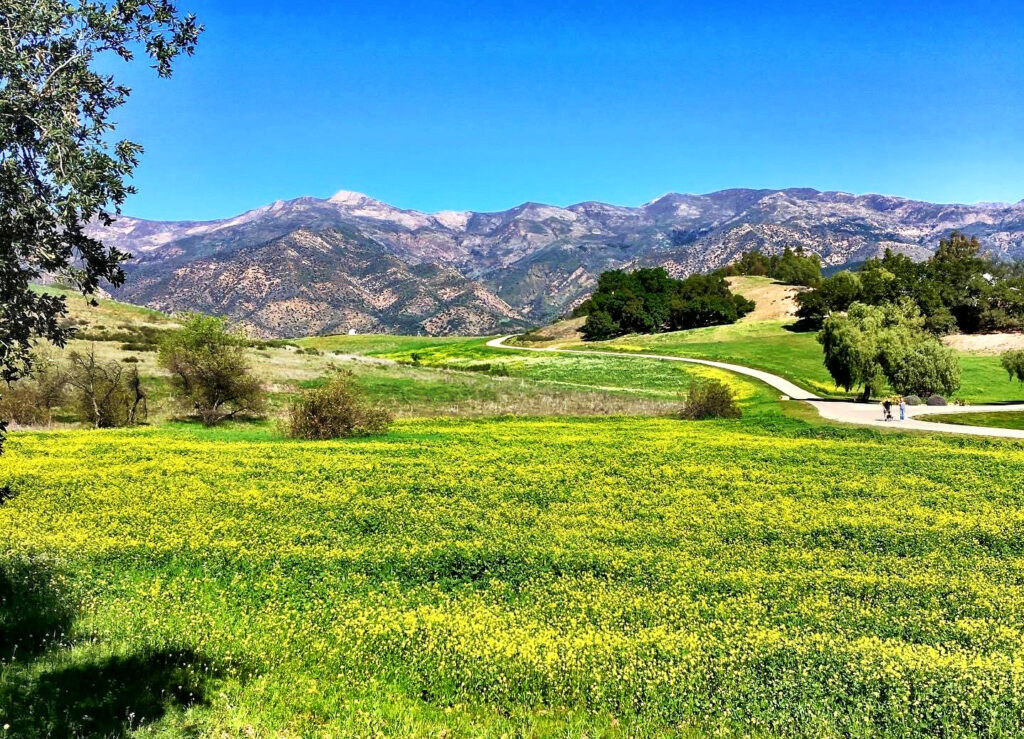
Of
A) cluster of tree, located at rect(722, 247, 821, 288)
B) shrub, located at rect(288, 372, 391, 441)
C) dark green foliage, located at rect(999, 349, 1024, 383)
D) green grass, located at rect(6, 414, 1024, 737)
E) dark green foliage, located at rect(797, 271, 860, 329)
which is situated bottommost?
green grass, located at rect(6, 414, 1024, 737)

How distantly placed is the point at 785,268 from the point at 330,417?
15575cm

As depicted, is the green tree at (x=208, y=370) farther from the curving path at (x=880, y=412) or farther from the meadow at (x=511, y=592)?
the curving path at (x=880, y=412)

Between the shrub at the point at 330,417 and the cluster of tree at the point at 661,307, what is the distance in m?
105

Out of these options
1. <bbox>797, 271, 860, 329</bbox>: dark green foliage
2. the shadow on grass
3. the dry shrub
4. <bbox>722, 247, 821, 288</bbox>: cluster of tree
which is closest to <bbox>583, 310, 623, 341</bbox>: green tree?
<bbox>797, 271, 860, 329</bbox>: dark green foliage

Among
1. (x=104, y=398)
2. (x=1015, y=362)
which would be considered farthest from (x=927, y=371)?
(x=104, y=398)

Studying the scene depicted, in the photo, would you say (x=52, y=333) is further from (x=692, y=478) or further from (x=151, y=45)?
(x=692, y=478)

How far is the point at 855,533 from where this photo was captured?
1680 centimetres

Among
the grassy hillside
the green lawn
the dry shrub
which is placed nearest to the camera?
the dry shrub

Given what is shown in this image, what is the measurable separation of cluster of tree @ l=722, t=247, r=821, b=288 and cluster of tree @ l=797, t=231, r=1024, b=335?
4157 cm

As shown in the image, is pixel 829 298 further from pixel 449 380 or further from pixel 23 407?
pixel 23 407

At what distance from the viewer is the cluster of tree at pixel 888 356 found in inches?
1762

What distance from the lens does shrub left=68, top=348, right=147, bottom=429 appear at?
128ft

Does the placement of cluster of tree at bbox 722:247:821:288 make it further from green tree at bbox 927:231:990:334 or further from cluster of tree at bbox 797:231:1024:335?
green tree at bbox 927:231:990:334

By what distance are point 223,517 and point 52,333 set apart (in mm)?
10702
